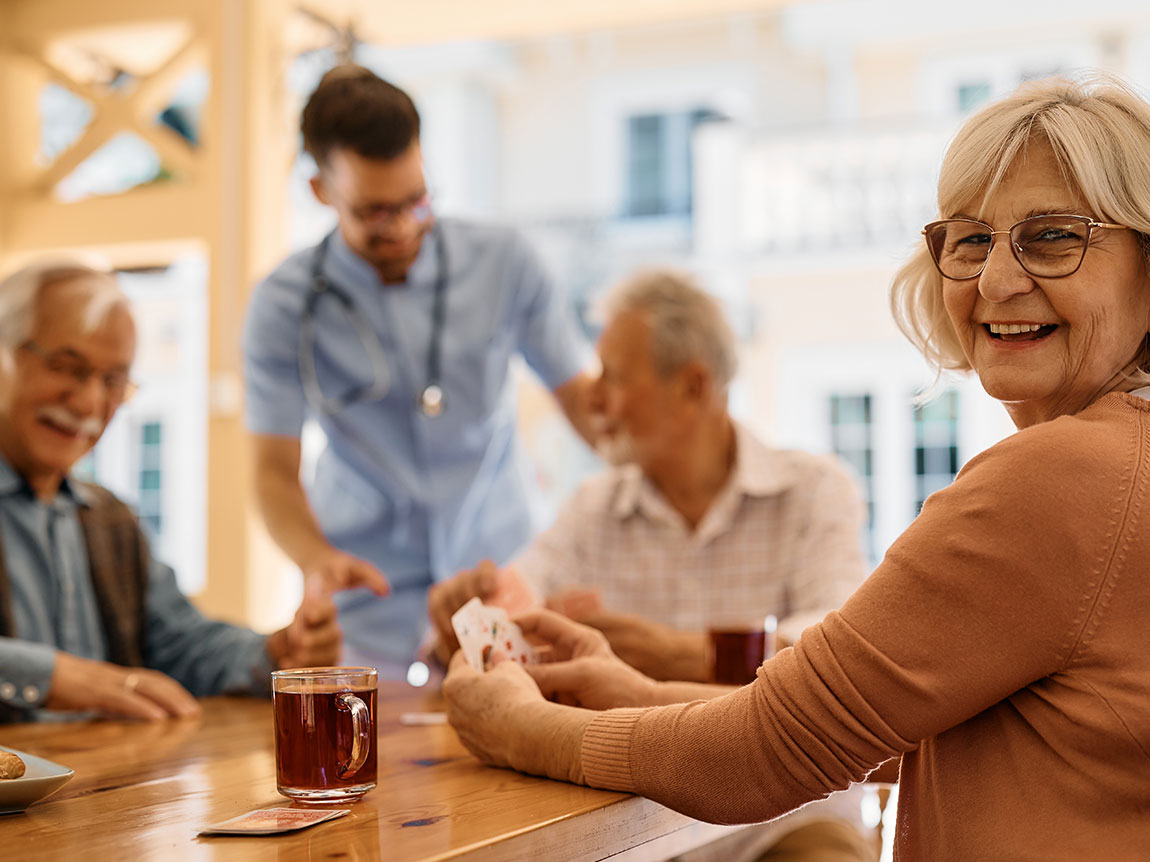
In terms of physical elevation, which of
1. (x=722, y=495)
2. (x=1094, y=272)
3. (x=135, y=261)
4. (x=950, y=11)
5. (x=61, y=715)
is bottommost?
(x=61, y=715)

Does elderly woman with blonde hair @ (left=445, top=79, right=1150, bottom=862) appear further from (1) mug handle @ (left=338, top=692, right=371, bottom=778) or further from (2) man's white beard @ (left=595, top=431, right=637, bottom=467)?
(2) man's white beard @ (left=595, top=431, right=637, bottom=467)

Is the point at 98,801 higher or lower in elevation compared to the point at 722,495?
lower

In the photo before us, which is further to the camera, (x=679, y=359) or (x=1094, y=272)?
(x=679, y=359)

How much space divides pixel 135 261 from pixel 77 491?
3.67m

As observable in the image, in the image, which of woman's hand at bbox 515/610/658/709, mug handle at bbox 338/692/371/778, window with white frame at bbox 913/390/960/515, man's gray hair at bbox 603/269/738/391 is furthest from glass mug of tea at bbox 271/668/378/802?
window with white frame at bbox 913/390/960/515

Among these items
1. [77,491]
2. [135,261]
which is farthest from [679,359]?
[135,261]

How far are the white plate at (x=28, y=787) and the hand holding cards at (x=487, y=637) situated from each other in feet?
1.28

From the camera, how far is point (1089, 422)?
3.29 feet

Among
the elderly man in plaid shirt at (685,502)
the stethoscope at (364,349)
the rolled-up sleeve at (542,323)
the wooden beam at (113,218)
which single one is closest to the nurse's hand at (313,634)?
the elderly man in plaid shirt at (685,502)

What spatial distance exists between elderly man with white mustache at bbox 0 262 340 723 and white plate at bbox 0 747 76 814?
757mm

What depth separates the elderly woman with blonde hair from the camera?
944 mm

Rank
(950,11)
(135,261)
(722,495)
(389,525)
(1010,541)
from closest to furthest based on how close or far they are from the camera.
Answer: (1010,541) < (722,495) < (389,525) < (135,261) < (950,11)

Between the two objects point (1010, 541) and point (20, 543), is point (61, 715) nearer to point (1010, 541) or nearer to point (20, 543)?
point (20, 543)

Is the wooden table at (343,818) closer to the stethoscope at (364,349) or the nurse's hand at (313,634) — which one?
the nurse's hand at (313,634)
